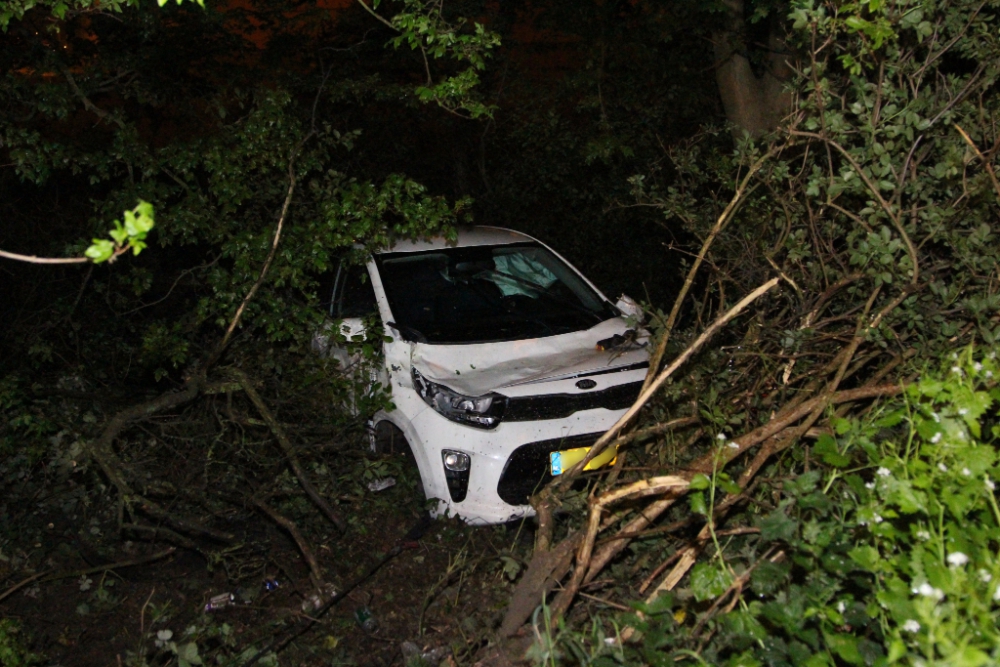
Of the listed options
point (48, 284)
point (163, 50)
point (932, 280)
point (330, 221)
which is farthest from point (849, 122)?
point (48, 284)

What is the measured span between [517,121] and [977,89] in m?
6.08

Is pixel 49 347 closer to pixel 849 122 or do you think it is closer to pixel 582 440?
pixel 582 440

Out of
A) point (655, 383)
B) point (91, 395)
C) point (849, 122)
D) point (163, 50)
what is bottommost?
point (91, 395)

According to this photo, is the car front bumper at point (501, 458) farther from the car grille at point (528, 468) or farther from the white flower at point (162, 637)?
the white flower at point (162, 637)

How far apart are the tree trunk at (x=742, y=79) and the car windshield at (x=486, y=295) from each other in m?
2.01

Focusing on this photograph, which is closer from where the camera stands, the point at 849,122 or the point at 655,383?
the point at 655,383

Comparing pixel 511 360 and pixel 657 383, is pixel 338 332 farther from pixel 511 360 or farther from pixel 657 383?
pixel 657 383

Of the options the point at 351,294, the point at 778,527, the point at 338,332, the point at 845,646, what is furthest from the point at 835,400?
the point at 351,294

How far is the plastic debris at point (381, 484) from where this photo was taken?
551 cm

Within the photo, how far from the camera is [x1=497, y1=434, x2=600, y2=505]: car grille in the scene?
16.2 ft

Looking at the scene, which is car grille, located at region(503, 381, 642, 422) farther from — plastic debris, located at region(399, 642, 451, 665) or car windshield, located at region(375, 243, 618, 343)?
plastic debris, located at region(399, 642, 451, 665)

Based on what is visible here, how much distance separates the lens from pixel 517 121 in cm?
994

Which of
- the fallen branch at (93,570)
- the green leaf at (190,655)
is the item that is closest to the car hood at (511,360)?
the fallen branch at (93,570)

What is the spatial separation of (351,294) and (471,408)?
5.45ft
